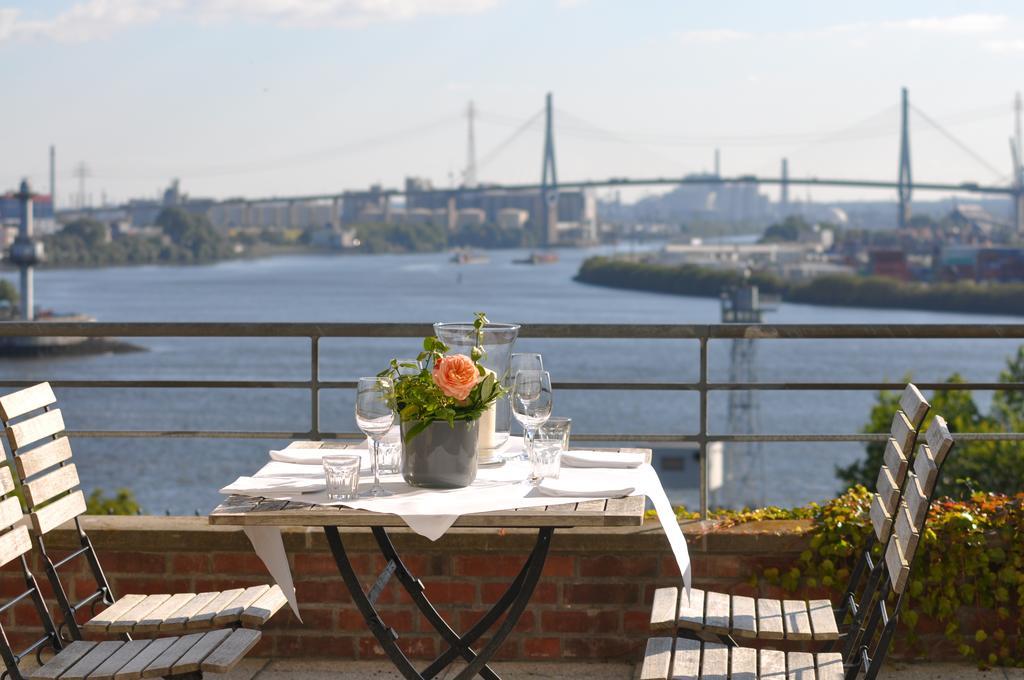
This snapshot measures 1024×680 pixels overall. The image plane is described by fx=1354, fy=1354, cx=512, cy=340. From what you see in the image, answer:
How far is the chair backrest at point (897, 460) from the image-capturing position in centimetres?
276

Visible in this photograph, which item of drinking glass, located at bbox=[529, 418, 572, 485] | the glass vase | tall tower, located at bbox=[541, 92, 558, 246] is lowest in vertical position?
drinking glass, located at bbox=[529, 418, 572, 485]

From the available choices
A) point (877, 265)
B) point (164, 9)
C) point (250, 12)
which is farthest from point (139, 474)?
point (164, 9)

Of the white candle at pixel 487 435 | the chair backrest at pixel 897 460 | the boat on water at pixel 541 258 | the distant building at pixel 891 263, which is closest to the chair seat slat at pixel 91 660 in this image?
the white candle at pixel 487 435

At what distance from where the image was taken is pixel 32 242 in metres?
65.1

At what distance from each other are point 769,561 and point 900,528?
3.44 feet

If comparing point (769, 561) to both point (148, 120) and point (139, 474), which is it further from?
point (148, 120)

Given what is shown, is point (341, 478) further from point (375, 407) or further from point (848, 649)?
point (848, 649)

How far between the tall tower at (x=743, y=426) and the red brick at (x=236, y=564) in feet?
130

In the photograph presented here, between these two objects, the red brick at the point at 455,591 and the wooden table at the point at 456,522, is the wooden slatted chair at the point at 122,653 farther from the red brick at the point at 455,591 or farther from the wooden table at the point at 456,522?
the red brick at the point at 455,591

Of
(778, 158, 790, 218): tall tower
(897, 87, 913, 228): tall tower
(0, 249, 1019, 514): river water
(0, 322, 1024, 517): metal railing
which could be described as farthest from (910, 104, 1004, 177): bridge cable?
(0, 322, 1024, 517): metal railing

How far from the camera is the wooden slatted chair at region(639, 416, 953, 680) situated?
2469 millimetres

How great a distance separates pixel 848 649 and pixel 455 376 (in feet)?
3.39

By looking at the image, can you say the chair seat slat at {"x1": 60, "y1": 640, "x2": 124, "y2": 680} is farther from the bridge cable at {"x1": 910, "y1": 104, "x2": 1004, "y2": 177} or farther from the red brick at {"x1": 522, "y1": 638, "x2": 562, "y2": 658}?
the bridge cable at {"x1": 910, "y1": 104, "x2": 1004, "y2": 177}

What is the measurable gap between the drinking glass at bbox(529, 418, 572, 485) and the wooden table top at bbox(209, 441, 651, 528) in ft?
0.58
